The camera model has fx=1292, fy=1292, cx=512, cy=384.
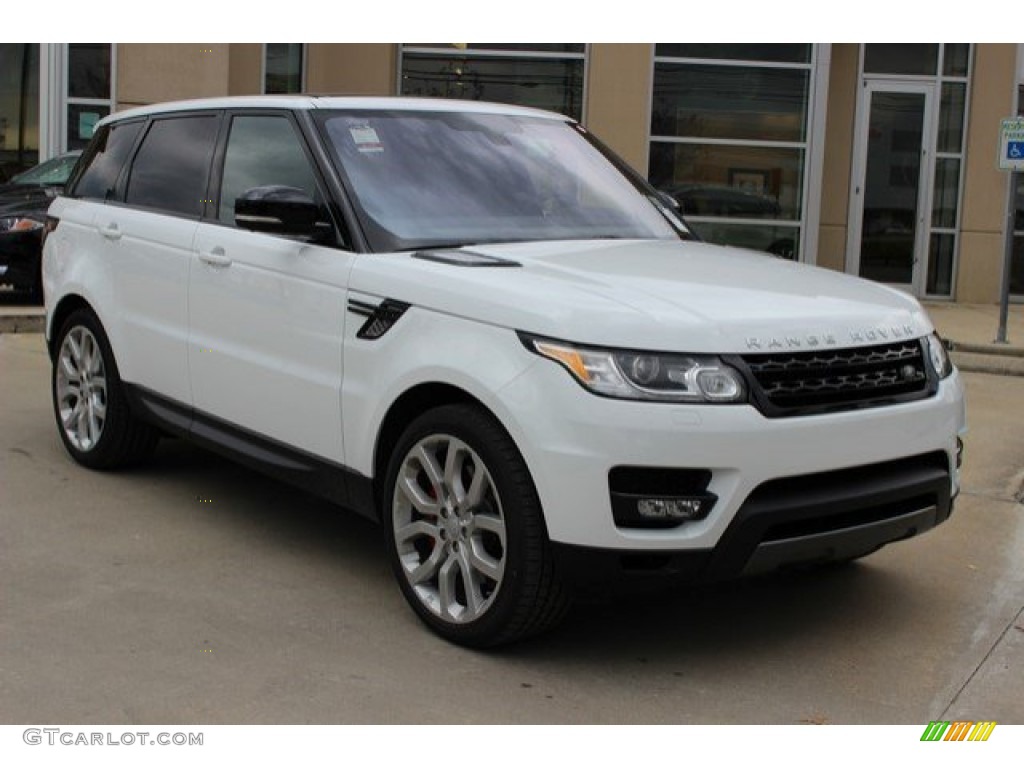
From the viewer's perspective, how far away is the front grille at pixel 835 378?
12.5ft

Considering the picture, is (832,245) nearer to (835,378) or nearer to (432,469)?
(835,378)

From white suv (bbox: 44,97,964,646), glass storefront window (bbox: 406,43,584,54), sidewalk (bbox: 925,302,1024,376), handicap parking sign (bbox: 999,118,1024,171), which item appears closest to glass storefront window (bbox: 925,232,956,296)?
sidewalk (bbox: 925,302,1024,376)

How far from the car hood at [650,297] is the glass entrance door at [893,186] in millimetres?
14019

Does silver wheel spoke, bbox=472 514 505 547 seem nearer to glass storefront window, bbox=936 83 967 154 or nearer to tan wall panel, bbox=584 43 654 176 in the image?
tan wall panel, bbox=584 43 654 176

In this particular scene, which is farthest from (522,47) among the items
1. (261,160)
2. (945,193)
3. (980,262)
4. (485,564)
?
(485,564)

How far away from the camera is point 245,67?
17.6 metres

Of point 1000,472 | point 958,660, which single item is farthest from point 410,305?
point 1000,472

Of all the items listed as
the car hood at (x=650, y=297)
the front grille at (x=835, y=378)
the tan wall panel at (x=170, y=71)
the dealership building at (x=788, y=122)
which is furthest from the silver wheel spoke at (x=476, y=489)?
the dealership building at (x=788, y=122)

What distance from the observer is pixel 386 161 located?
16.0 ft

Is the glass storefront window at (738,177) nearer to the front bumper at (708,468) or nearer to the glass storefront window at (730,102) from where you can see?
the glass storefront window at (730,102)

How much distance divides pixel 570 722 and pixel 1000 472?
4342 millimetres

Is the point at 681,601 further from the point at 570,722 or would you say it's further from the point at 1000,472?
the point at 1000,472

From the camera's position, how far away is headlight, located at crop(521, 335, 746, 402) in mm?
3732

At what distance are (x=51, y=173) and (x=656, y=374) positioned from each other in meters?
11.3
